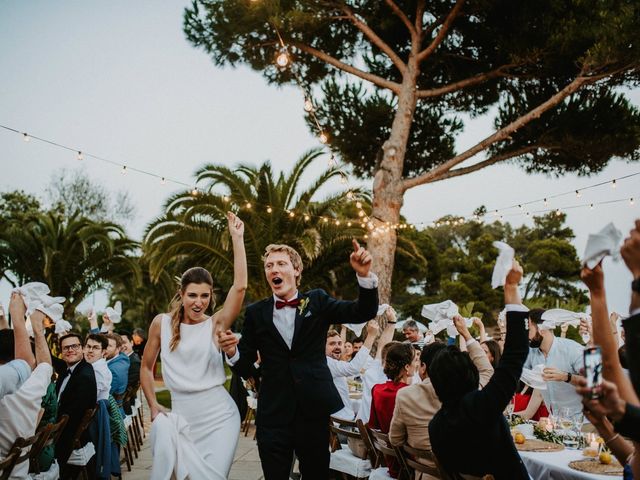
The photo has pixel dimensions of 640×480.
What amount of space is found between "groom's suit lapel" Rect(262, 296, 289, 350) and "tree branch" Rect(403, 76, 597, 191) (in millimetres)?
8517

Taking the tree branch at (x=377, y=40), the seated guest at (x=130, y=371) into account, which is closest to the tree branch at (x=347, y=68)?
the tree branch at (x=377, y=40)

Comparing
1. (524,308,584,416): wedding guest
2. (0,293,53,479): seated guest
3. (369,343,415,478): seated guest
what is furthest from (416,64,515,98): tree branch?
(0,293,53,479): seated guest

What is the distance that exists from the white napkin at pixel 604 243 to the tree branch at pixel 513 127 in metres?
9.85

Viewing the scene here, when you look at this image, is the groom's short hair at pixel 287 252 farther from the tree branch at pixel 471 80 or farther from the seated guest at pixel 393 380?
the tree branch at pixel 471 80

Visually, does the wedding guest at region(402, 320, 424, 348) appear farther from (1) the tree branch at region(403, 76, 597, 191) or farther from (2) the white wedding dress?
(1) the tree branch at region(403, 76, 597, 191)

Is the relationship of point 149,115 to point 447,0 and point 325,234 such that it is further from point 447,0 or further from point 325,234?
point 447,0

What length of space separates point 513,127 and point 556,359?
7.07 meters

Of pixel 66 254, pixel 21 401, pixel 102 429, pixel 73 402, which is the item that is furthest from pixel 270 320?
pixel 66 254

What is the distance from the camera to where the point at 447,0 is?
11883mm

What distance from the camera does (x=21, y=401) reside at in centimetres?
331

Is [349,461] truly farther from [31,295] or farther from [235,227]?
[31,295]

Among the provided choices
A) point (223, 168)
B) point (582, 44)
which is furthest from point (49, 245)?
point (582, 44)

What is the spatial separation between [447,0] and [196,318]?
1119 cm

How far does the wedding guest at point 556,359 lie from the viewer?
13.5 feet
